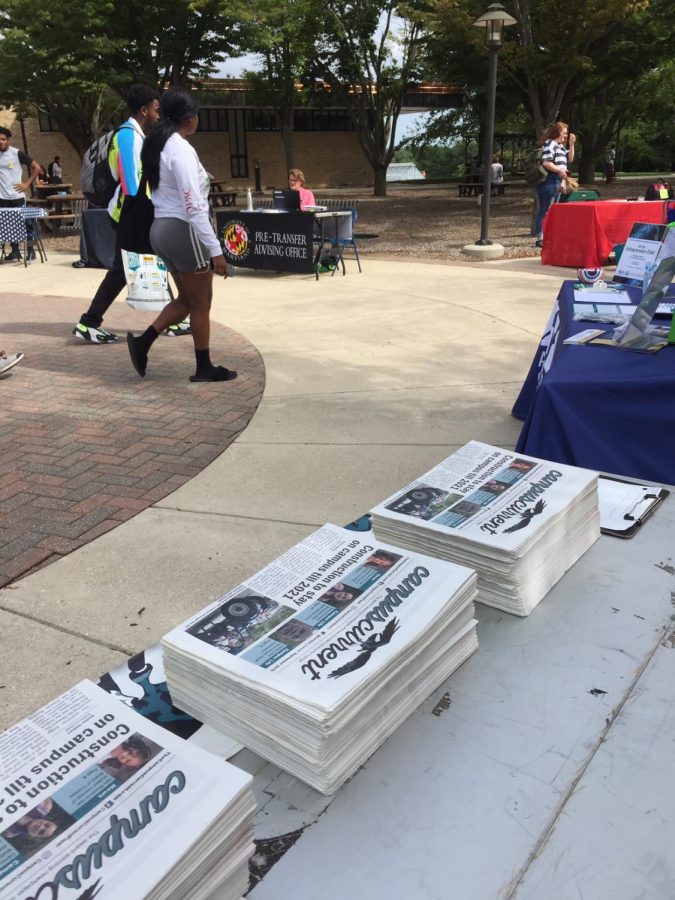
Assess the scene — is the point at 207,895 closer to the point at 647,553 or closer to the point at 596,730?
the point at 596,730

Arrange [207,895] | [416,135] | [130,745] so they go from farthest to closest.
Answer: [416,135], [130,745], [207,895]

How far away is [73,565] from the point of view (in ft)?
10.1

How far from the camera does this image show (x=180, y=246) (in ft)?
16.0

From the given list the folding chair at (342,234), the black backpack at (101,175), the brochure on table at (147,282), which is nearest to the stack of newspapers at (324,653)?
the black backpack at (101,175)

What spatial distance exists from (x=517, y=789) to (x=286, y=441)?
11.1 ft

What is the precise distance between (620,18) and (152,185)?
1350 cm

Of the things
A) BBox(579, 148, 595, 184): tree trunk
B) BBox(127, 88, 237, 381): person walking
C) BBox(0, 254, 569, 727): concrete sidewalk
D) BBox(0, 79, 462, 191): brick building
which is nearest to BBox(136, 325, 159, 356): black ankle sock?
BBox(127, 88, 237, 381): person walking

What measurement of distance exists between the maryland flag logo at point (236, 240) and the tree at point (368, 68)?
59.4 feet

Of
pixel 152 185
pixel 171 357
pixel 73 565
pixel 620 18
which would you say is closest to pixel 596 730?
pixel 73 565

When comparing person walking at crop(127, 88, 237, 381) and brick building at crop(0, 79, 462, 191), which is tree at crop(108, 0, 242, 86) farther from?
person walking at crop(127, 88, 237, 381)

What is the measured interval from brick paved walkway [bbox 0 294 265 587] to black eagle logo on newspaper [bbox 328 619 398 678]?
2287mm

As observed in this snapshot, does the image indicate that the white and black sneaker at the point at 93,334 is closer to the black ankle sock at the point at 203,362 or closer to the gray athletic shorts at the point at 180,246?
the black ankle sock at the point at 203,362

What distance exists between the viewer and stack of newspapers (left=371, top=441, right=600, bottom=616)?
1.42 m

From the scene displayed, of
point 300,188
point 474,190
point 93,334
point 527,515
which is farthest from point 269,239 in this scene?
point 474,190
